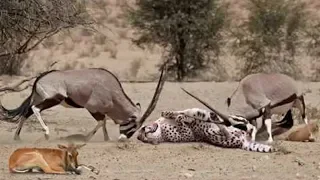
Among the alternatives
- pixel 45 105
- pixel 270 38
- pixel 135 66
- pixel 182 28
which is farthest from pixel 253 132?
pixel 135 66

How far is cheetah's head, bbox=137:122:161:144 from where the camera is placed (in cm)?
1262

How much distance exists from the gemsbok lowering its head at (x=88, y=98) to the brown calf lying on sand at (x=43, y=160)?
3.28 m

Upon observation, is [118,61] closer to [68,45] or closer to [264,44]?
[68,45]

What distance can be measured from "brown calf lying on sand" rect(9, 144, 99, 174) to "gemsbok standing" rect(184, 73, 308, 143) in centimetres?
340

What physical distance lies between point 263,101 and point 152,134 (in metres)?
1.77

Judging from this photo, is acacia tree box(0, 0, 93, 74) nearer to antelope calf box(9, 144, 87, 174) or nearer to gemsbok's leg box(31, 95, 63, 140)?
gemsbok's leg box(31, 95, 63, 140)

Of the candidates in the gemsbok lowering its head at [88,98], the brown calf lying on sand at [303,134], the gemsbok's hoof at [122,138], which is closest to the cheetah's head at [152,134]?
the gemsbok's hoof at [122,138]

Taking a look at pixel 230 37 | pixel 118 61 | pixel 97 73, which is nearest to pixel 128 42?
pixel 118 61

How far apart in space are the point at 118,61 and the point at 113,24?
41.8ft

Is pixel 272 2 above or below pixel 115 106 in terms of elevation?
above

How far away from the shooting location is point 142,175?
10.1 m

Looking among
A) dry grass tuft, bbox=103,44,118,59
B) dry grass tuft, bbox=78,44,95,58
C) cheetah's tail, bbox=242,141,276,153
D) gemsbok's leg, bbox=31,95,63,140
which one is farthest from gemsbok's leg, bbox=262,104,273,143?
dry grass tuft, bbox=78,44,95,58

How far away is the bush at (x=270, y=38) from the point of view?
2806cm

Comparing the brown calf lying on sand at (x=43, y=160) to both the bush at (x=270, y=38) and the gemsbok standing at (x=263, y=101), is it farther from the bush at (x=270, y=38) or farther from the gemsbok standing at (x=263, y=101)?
the bush at (x=270, y=38)
